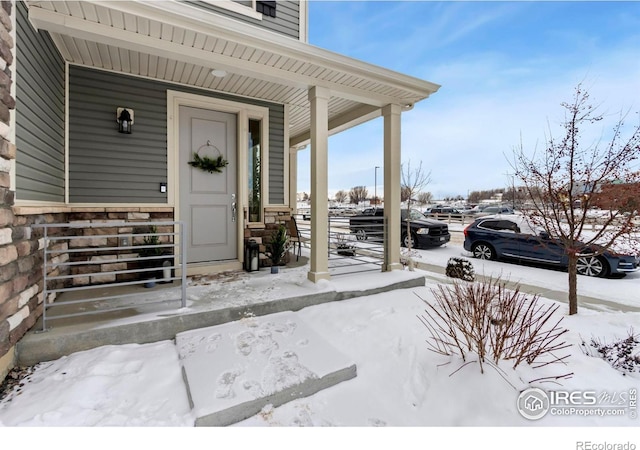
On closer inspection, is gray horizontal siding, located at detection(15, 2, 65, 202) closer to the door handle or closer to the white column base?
the door handle

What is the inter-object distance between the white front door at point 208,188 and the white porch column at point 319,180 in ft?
4.51

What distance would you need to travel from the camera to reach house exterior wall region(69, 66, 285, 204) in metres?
3.37

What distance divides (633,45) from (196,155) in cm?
544

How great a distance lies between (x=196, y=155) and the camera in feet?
13.4

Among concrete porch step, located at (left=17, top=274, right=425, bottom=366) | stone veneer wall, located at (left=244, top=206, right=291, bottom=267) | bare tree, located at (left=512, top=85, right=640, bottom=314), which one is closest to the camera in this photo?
concrete porch step, located at (left=17, top=274, right=425, bottom=366)

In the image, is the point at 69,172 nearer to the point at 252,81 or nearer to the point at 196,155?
the point at 196,155

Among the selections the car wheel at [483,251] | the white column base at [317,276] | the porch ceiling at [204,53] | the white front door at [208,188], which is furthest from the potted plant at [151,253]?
the car wheel at [483,251]

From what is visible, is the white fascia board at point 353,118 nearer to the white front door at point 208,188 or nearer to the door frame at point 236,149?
the door frame at point 236,149

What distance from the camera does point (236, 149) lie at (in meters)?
4.36

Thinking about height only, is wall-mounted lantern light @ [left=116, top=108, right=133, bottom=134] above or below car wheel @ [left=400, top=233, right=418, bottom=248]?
above

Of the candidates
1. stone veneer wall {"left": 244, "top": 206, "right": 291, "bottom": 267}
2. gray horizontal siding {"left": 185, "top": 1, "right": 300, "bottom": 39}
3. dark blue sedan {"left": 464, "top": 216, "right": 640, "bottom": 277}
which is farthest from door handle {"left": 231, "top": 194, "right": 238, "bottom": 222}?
dark blue sedan {"left": 464, "top": 216, "right": 640, "bottom": 277}

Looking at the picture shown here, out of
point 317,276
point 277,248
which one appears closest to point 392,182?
point 317,276

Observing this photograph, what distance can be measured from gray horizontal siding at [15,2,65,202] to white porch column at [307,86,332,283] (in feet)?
8.23

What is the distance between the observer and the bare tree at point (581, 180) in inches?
130
